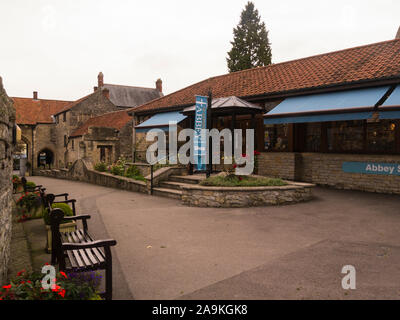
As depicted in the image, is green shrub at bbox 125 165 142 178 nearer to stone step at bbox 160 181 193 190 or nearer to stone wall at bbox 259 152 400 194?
stone step at bbox 160 181 193 190

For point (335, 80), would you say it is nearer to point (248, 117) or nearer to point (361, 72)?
point (361, 72)

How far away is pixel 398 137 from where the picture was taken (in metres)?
9.76

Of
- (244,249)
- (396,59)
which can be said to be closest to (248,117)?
(396,59)

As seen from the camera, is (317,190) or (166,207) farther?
(317,190)

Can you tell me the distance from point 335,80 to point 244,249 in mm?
Result: 7948

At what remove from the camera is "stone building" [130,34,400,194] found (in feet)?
30.7

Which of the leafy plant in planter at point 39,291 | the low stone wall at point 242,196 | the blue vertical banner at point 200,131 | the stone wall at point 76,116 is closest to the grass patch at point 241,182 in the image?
the low stone wall at point 242,196

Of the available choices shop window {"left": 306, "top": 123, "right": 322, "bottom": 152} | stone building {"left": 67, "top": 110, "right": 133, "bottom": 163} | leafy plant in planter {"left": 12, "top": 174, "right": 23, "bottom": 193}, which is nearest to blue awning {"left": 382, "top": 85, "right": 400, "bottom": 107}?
shop window {"left": 306, "top": 123, "right": 322, "bottom": 152}

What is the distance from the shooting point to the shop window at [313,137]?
11828 millimetres

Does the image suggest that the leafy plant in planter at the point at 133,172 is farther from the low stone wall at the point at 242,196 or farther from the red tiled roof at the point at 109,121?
the red tiled roof at the point at 109,121

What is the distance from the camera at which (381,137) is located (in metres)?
10.2

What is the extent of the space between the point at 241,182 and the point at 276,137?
4.56m

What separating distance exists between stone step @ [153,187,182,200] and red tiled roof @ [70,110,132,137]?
13.1 metres

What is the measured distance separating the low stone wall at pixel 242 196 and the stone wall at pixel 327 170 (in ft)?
9.31
